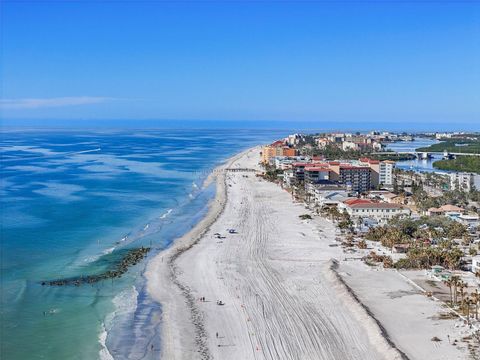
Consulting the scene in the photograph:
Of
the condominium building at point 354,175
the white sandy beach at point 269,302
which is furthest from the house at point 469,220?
the condominium building at point 354,175

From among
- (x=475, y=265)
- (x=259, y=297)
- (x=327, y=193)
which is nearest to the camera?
(x=259, y=297)

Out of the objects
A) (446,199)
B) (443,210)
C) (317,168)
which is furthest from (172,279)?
(317,168)

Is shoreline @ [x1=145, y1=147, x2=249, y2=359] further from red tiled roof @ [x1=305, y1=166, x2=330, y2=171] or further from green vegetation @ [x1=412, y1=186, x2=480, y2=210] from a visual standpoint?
green vegetation @ [x1=412, y1=186, x2=480, y2=210]

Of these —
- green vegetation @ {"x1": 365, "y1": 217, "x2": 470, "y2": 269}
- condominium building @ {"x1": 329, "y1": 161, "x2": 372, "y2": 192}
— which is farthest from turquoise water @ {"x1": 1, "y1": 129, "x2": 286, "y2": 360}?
condominium building @ {"x1": 329, "y1": 161, "x2": 372, "y2": 192}

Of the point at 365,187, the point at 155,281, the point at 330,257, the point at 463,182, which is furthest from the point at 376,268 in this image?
the point at 463,182

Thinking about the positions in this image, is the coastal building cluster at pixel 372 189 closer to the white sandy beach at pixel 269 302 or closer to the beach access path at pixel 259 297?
the beach access path at pixel 259 297

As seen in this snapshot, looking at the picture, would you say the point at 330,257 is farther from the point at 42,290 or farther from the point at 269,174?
the point at 269,174

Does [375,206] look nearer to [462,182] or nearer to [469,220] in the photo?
[469,220]
